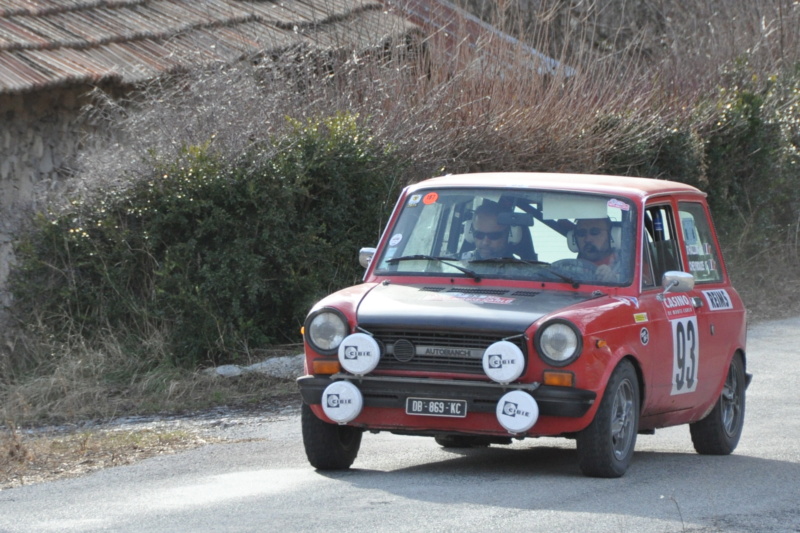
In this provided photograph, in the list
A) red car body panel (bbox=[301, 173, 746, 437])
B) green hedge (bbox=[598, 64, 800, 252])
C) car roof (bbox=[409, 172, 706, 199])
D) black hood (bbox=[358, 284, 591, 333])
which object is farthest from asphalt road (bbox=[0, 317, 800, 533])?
green hedge (bbox=[598, 64, 800, 252])

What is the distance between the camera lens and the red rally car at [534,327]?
22.7 feet

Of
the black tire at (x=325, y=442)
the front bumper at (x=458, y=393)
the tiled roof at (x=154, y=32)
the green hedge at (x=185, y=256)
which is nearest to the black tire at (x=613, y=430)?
the front bumper at (x=458, y=393)

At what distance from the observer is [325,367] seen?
285 inches

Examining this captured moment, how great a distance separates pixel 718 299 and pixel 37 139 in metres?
8.69

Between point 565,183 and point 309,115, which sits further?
point 309,115

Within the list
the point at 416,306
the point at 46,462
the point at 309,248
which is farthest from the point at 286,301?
the point at 416,306

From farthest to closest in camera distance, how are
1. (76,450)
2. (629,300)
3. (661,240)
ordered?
(76,450) → (661,240) → (629,300)

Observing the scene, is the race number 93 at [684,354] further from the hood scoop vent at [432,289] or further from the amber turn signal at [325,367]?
the amber turn signal at [325,367]

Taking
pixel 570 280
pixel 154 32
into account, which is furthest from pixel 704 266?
pixel 154 32

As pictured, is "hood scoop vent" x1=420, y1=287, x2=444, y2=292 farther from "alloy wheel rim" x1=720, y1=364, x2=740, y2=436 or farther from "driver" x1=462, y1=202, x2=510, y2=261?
"alloy wheel rim" x1=720, y1=364, x2=740, y2=436

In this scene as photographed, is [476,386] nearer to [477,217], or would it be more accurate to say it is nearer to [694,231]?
[477,217]

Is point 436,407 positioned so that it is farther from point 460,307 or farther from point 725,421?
point 725,421

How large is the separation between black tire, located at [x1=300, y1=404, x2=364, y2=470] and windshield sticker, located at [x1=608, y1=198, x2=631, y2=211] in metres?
2.06

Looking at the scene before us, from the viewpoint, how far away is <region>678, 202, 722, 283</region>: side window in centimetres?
860
